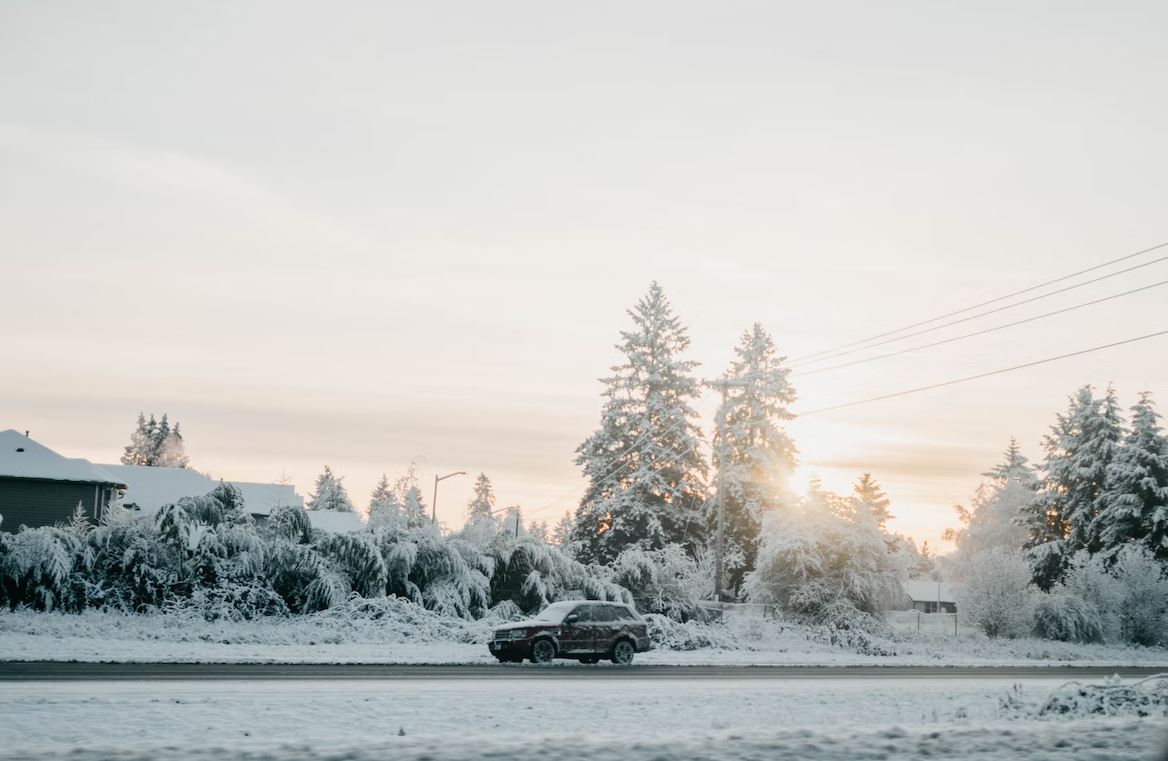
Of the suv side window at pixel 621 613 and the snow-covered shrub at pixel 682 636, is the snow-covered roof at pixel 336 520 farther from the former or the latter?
the suv side window at pixel 621 613

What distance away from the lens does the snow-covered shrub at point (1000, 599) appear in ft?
144

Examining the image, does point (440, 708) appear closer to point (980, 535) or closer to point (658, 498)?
point (658, 498)

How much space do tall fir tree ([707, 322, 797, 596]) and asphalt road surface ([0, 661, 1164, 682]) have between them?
30.6 meters

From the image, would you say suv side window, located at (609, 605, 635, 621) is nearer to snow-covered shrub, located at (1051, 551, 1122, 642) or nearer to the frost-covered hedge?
the frost-covered hedge

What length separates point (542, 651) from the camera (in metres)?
27.5

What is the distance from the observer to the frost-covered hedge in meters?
32.8

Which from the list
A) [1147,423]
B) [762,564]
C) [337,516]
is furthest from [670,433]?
[337,516]

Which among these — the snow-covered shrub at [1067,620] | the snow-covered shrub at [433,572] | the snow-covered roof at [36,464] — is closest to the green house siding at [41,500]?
the snow-covered roof at [36,464]

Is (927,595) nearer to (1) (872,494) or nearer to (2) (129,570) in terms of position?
(1) (872,494)

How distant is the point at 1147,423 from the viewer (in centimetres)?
5972

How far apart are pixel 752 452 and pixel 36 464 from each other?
41383 mm

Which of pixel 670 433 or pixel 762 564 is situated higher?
pixel 670 433

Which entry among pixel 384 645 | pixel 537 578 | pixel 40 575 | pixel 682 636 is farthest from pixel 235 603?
pixel 682 636

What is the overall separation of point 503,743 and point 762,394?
59.1 meters
